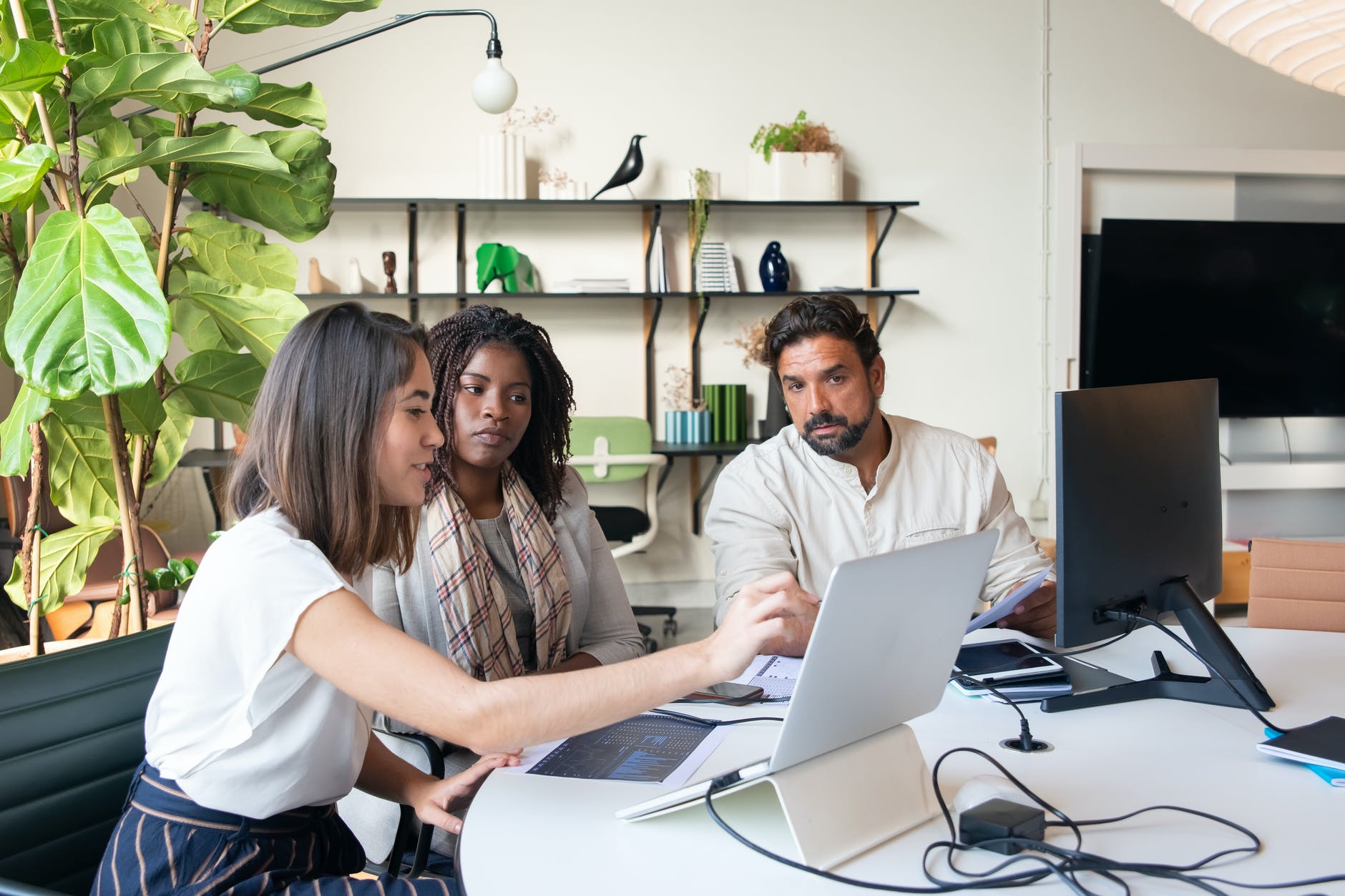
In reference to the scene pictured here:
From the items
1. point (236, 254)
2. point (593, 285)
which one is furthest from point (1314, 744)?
point (593, 285)

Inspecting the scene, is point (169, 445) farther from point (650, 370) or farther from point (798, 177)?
point (798, 177)

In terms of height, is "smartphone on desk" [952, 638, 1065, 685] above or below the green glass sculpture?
below

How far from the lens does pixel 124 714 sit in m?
1.27

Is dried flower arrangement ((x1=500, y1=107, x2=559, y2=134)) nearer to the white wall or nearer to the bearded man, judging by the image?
the white wall

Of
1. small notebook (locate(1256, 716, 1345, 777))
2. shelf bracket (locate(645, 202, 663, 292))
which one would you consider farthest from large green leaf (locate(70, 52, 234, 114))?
shelf bracket (locate(645, 202, 663, 292))

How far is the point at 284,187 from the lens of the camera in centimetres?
179

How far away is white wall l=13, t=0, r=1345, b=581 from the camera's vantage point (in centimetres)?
418

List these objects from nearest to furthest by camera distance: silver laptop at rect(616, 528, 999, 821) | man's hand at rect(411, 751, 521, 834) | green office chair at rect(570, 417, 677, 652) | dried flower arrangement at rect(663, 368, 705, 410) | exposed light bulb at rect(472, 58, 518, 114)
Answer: silver laptop at rect(616, 528, 999, 821)
man's hand at rect(411, 751, 521, 834)
exposed light bulb at rect(472, 58, 518, 114)
green office chair at rect(570, 417, 677, 652)
dried flower arrangement at rect(663, 368, 705, 410)

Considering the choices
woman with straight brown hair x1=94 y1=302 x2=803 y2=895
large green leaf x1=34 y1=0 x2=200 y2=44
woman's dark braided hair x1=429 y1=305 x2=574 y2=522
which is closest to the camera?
woman with straight brown hair x1=94 y1=302 x2=803 y2=895

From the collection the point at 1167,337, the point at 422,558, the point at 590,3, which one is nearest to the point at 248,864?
the point at 422,558

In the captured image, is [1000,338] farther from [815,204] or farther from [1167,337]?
[815,204]

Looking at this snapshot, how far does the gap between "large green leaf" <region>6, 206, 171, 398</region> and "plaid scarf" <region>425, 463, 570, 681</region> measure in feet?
1.82

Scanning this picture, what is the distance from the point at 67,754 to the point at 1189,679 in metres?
1.43

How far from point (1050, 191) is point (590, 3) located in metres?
2.09
